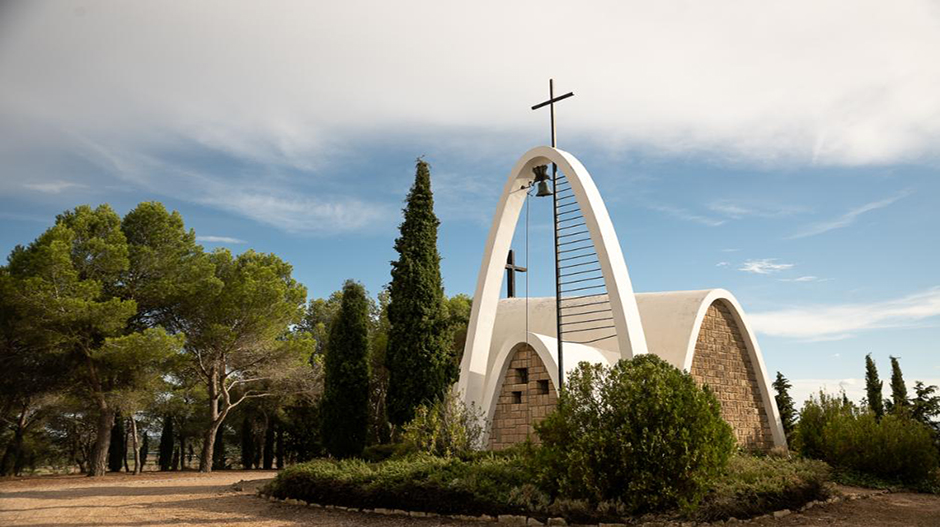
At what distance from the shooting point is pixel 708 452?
31.5 ft

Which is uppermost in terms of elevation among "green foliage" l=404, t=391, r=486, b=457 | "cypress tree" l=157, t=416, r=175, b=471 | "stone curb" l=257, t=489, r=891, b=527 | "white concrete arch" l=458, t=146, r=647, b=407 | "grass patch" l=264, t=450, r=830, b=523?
"white concrete arch" l=458, t=146, r=647, b=407

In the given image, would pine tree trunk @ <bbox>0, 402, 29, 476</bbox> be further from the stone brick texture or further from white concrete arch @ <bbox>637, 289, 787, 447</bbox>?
white concrete arch @ <bbox>637, 289, 787, 447</bbox>

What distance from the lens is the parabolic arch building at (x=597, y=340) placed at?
14453mm

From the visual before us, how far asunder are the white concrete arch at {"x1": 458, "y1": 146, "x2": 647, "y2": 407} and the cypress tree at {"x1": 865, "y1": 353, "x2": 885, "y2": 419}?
15939 mm

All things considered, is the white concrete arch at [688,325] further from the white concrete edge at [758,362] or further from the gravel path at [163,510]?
the gravel path at [163,510]

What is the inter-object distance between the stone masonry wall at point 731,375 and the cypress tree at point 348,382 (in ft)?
30.3

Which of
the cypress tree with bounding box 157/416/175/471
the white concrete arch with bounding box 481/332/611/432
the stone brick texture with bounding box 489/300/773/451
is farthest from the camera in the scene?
the cypress tree with bounding box 157/416/175/471

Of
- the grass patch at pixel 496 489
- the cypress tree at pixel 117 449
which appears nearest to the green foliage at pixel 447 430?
the grass patch at pixel 496 489

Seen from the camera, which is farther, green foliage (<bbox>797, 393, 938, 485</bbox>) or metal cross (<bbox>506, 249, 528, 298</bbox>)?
metal cross (<bbox>506, 249, 528, 298</bbox>)

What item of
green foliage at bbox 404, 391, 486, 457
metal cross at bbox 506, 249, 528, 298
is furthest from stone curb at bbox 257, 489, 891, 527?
metal cross at bbox 506, 249, 528, 298

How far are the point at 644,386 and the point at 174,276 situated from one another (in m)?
20.7

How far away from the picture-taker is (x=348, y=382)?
18938 mm

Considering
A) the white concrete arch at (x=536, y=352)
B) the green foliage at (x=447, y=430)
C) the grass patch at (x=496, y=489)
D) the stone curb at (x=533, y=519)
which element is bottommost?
the stone curb at (x=533, y=519)

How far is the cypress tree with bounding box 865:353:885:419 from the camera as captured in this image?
24.8 m
